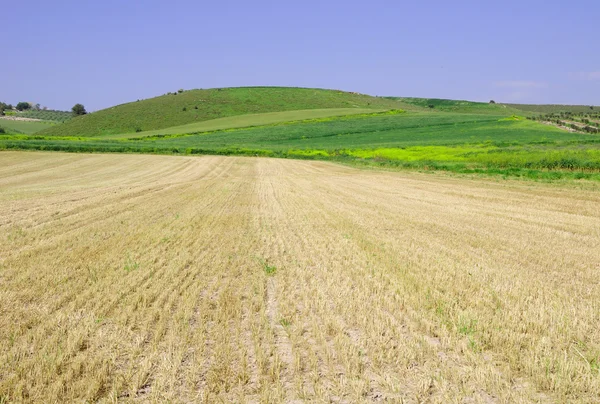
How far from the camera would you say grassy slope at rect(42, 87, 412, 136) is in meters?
101

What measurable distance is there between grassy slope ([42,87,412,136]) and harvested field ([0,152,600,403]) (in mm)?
91032

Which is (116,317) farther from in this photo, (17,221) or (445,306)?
(17,221)

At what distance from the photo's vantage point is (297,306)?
6973mm

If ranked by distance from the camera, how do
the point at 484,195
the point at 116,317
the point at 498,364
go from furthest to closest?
the point at 484,195
the point at 116,317
the point at 498,364

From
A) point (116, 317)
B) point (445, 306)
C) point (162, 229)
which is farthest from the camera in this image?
point (162, 229)

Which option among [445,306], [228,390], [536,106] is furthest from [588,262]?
[536,106]

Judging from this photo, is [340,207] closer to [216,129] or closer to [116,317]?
[116,317]

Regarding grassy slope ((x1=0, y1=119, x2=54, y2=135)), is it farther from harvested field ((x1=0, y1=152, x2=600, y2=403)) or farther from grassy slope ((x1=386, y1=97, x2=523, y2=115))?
grassy slope ((x1=386, y1=97, x2=523, y2=115))

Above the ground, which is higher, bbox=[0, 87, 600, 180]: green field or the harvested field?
bbox=[0, 87, 600, 180]: green field

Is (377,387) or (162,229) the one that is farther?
(162,229)

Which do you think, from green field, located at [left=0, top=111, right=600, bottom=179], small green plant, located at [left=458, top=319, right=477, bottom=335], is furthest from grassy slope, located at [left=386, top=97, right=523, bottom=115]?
small green plant, located at [left=458, top=319, right=477, bottom=335]

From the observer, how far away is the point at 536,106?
172375mm

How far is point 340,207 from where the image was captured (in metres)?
17.8

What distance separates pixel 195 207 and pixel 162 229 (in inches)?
180
